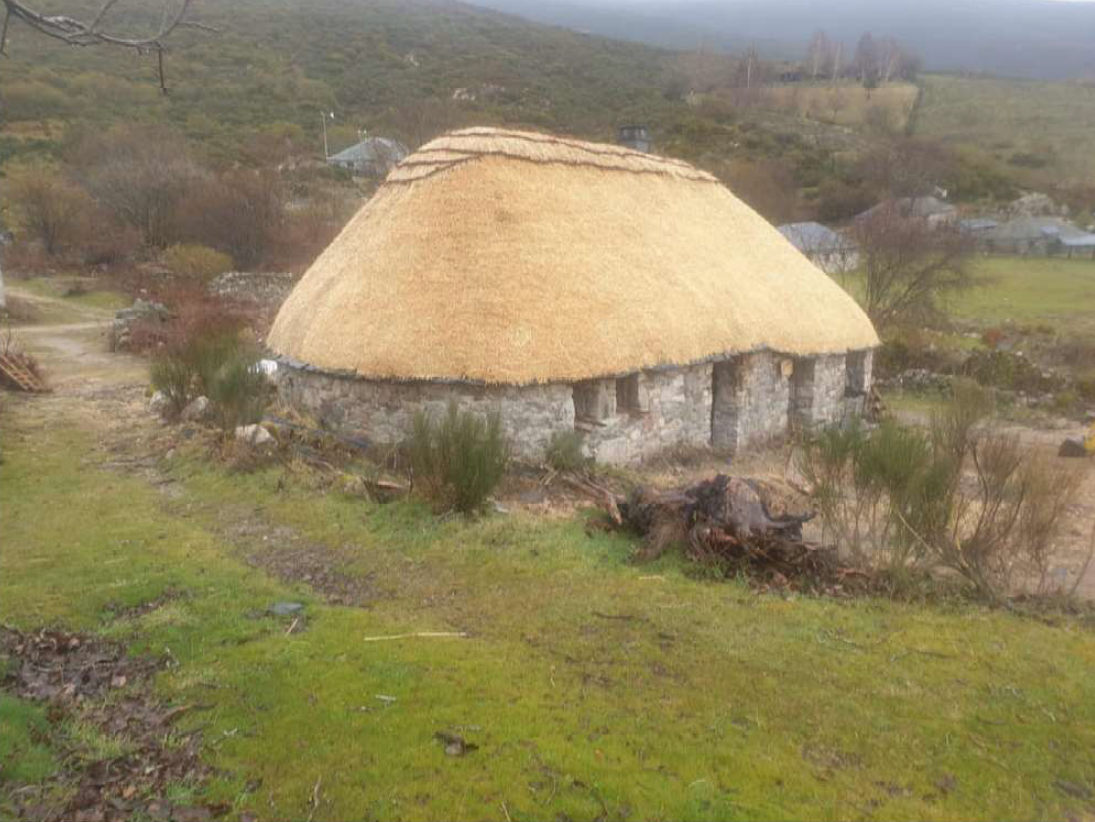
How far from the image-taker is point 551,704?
568 centimetres

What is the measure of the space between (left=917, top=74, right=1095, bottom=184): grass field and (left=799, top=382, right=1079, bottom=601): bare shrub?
2092 inches

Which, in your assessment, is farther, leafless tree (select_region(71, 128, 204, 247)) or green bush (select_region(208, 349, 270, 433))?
leafless tree (select_region(71, 128, 204, 247))

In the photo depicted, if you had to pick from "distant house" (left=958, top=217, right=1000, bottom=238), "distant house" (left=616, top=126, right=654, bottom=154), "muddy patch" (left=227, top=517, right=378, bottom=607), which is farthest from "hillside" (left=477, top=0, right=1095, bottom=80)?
"muddy patch" (left=227, top=517, right=378, bottom=607)

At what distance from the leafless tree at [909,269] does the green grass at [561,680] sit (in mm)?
18952

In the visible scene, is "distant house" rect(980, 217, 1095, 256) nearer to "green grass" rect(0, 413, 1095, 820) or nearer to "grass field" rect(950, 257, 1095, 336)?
Answer: "grass field" rect(950, 257, 1095, 336)

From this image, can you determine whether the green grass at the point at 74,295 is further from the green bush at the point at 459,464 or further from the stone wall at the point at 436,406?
the green bush at the point at 459,464

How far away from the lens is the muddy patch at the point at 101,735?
4676mm

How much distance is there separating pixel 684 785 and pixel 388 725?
191 centimetres

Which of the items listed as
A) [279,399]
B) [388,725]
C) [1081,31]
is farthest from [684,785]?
[1081,31]

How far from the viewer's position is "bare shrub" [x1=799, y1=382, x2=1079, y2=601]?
8.14 meters

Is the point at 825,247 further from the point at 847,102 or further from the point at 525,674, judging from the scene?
the point at 847,102

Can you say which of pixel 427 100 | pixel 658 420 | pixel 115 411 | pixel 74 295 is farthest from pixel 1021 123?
pixel 115 411

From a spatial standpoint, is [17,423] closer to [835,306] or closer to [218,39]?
[835,306]

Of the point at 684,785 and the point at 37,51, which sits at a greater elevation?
the point at 37,51
